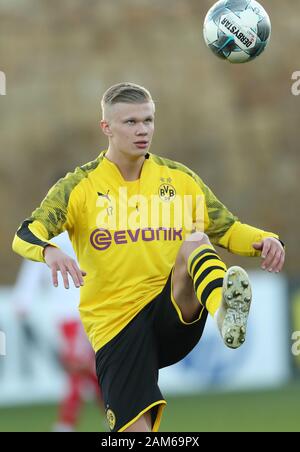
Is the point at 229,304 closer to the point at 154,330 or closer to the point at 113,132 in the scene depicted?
the point at 154,330

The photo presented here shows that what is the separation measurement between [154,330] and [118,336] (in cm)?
24

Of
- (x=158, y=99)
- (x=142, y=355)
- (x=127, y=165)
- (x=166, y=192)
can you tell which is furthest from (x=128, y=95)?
(x=158, y=99)

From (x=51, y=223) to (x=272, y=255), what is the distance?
54.0 inches

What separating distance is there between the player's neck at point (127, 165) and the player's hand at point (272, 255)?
0.96 meters

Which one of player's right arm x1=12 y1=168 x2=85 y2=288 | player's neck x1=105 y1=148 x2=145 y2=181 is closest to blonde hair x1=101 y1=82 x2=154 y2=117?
player's neck x1=105 y1=148 x2=145 y2=181

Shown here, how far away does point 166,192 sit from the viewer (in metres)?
6.89

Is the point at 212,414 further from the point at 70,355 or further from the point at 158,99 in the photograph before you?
the point at 158,99

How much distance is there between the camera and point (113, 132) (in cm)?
680

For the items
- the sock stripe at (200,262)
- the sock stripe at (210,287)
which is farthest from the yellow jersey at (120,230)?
the sock stripe at (210,287)

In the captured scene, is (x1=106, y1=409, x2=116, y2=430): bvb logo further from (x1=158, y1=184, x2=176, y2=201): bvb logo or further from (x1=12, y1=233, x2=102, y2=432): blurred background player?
(x1=12, y1=233, x2=102, y2=432): blurred background player

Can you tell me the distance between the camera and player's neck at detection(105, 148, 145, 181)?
6867 millimetres

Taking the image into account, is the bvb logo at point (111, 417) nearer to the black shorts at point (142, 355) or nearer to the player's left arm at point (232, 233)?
the black shorts at point (142, 355)

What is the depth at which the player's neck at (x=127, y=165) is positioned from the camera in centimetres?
687
